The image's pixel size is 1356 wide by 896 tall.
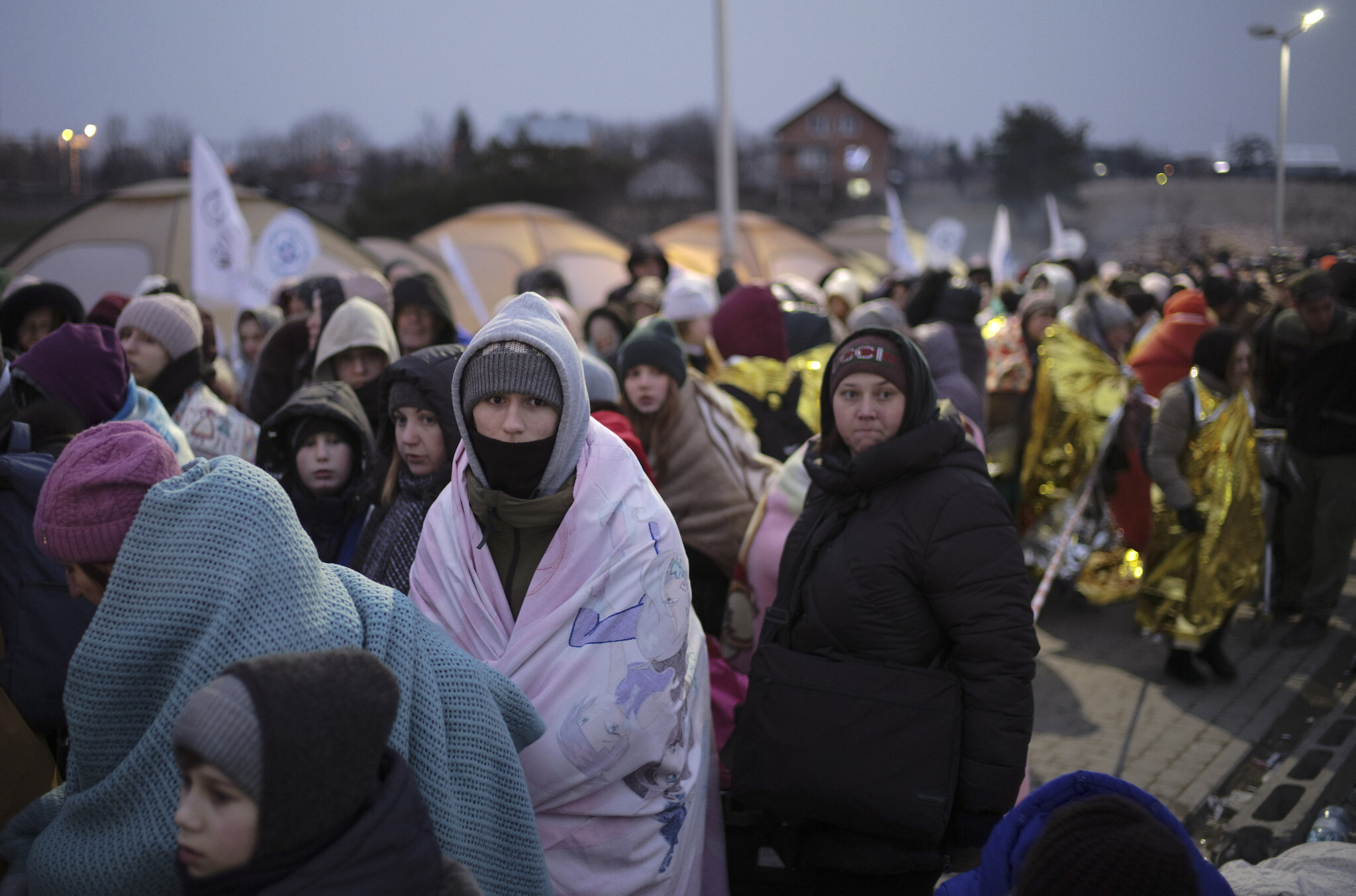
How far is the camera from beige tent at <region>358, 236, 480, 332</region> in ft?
52.9

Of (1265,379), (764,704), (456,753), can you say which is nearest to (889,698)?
(764,704)

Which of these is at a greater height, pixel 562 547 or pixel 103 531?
pixel 103 531

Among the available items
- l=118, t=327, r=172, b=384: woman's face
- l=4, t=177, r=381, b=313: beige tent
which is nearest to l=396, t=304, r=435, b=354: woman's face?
l=118, t=327, r=172, b=384: woman's face

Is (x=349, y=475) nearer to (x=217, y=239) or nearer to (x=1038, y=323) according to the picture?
(x=1038, y=323)

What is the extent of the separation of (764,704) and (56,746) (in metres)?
1.93

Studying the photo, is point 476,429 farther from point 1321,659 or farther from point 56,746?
point 1321,659

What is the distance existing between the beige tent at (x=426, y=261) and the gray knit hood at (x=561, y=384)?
43.2 feet

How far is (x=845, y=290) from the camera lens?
32.6ft

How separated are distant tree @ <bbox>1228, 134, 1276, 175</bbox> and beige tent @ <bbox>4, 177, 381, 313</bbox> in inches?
475

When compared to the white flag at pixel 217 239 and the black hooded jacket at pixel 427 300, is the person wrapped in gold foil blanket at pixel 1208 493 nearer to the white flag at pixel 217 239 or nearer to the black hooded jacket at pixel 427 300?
the black hooded jacket at pixel 427 300

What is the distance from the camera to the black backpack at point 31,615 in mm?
2482

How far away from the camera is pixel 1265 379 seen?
680 cm

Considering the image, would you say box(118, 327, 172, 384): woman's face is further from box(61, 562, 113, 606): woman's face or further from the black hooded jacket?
box(61, 562, 113, 606): woman's face

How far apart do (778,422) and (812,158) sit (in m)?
64.4
